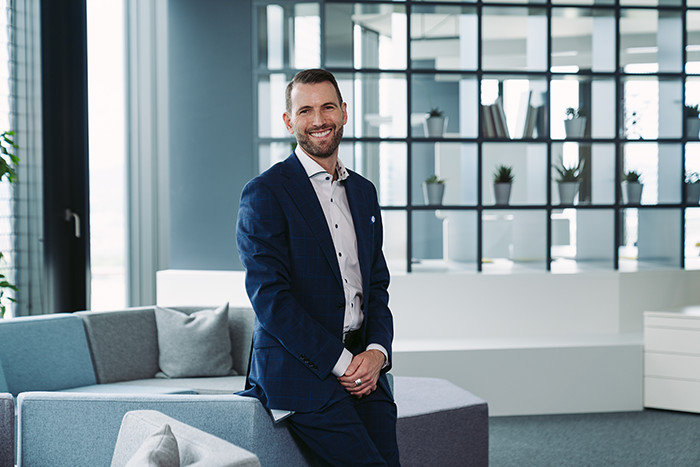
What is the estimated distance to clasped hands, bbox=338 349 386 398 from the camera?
213cm

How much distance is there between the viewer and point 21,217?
475cm

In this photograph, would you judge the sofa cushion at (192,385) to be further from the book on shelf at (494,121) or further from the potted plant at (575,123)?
the potted plant at (575,123)

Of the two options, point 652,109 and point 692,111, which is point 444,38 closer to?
point 652,109

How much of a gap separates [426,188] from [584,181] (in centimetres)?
116

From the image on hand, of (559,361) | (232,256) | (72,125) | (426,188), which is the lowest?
(559,361)

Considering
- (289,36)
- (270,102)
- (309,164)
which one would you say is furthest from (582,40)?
(309,164)

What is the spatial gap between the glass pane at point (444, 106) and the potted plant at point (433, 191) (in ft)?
1.03

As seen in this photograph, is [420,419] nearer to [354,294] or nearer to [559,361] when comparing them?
[354,294]

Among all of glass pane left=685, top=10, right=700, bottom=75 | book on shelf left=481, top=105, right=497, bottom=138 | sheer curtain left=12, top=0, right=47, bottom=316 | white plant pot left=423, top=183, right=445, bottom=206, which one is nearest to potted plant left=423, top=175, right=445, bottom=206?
white plant pot left=423, top=183, right=445, bottom=206

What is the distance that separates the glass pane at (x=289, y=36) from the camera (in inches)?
210

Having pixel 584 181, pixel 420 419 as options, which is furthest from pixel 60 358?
pixel 584 181

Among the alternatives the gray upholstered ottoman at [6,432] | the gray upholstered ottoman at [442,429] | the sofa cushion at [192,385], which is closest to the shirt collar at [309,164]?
the gray upholstered ottoman at [6,432]

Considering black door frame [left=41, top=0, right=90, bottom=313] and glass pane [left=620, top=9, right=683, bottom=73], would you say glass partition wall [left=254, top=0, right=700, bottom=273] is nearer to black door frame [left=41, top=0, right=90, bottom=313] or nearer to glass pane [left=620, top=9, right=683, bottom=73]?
glass pane [left=620, top=9, right=683, bottom=73]

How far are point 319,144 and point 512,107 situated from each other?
Result: 357cm
